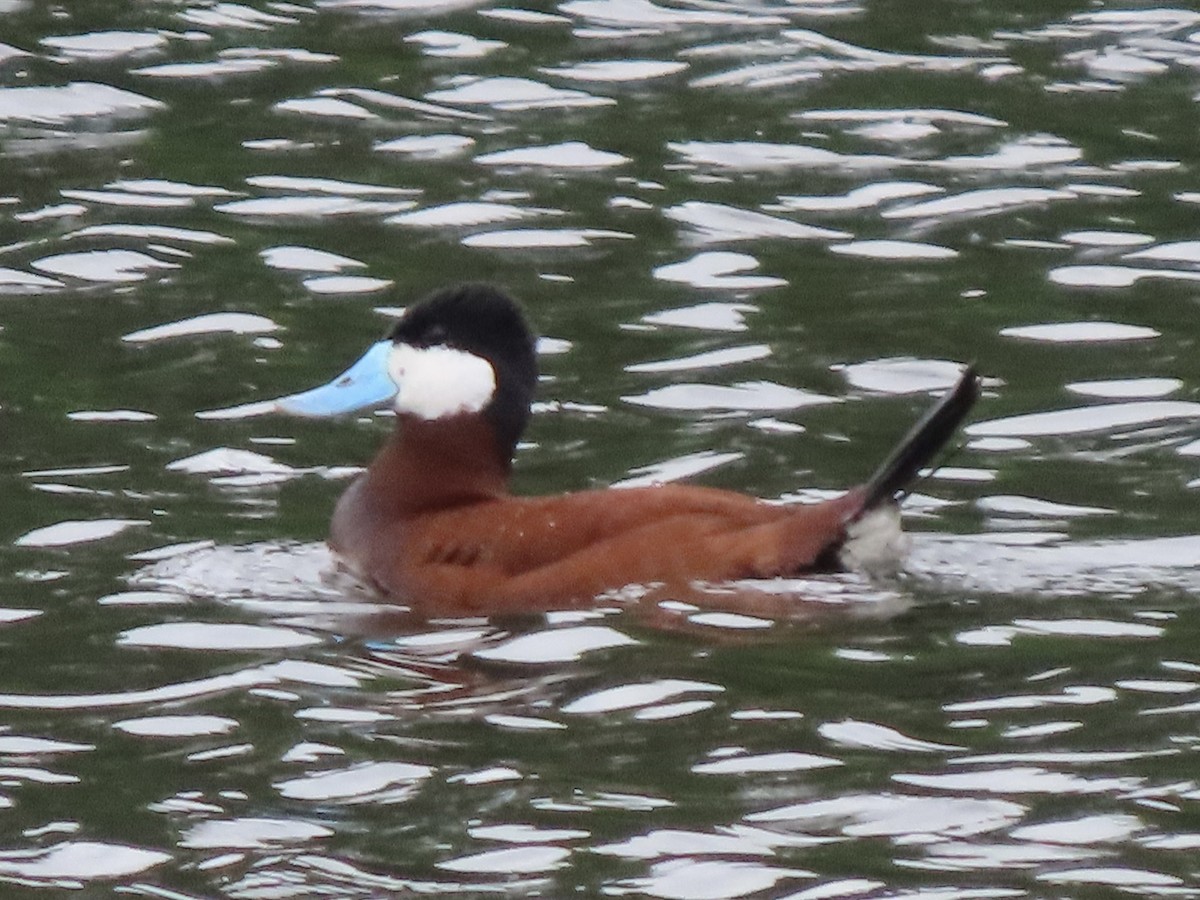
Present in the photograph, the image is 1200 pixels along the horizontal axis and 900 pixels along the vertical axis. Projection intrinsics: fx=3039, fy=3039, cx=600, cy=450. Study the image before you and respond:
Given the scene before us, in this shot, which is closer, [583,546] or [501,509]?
[583,546]

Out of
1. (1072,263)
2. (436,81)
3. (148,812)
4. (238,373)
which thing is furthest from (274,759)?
(436,81)

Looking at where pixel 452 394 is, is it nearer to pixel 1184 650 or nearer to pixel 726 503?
pixel 726 503

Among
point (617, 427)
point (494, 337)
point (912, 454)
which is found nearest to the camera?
point (912, 454)

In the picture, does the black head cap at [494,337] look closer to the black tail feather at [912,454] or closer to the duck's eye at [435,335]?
the duck's eye at [435,335]

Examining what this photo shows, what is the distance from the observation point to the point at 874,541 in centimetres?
715

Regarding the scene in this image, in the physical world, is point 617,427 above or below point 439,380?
below

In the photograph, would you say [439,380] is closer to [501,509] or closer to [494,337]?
[494,337]

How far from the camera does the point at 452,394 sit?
7902 millimetres

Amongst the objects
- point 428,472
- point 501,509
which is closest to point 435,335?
point 428,472

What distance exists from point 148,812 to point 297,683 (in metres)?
0.89

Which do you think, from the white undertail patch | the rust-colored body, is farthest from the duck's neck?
the white undertail patch

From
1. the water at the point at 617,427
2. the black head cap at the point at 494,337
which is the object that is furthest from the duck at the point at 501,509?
Result: the water at the point at 617,427

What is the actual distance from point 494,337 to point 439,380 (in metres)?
0.19

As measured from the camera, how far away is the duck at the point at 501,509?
279 inches
